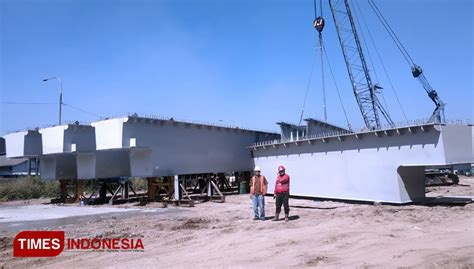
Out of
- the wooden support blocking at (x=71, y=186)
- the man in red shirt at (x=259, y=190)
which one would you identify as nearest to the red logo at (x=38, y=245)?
the man in red shirt at (x=259, y=190)

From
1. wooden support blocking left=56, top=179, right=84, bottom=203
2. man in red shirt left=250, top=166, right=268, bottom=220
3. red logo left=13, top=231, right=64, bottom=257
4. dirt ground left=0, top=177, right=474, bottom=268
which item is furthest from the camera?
wooden support blocking left=56, top=179, right=84, bottom=203

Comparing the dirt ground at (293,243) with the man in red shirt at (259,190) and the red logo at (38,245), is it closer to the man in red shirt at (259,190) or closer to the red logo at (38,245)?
the red logo at (38,245)

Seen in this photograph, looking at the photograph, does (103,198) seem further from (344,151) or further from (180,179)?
(344,151)

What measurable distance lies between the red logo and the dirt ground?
276 millimetres

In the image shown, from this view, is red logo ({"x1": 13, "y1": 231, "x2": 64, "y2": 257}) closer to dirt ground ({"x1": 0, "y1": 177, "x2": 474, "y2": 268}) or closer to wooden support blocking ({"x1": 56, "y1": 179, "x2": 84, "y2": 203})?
dirt ground ({"x1": 0, "y1": 177, "x2": 474, "y2": 268})

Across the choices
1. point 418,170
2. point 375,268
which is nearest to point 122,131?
point 418,170

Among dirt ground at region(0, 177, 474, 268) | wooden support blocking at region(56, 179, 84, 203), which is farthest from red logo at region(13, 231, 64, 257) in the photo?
wooden support blocking at region(56, 179, 84, 203)

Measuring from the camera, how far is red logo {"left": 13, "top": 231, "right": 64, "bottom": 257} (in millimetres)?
8375

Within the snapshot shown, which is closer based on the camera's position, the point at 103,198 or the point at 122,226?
the point at 122,226

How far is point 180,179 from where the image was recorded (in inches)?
882

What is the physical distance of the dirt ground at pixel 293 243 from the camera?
265 inches

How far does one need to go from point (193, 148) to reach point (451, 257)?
18.6 m

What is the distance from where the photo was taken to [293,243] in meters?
8.27

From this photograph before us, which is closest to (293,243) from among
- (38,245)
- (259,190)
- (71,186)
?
(259,190)
